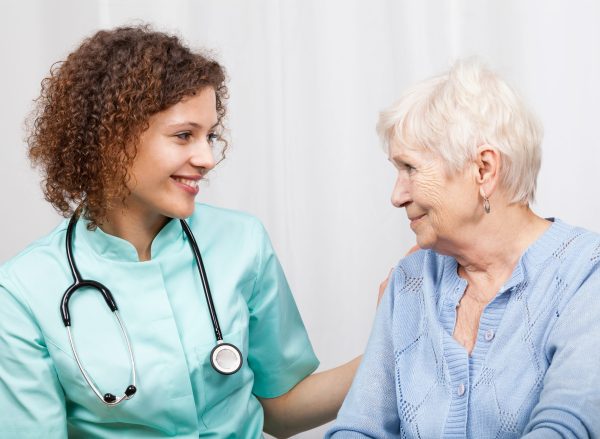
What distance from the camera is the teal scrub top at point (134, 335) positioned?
179 cm

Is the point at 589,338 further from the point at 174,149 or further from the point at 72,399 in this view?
the point at 72,399

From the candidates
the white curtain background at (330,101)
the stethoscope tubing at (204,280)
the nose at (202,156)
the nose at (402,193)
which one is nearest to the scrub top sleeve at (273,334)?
the stethoscope tubing at (204,280)

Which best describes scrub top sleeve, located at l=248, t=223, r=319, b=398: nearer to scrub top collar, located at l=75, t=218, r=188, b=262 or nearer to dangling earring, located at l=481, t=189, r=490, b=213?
scrub top collar, located at l=75, t=218, r=188, b=262

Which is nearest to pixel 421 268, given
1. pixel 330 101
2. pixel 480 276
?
pixel 480 276

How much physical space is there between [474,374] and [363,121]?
1.08 m

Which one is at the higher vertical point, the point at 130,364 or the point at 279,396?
the point at 130,364

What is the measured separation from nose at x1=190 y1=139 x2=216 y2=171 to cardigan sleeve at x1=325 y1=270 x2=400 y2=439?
41cm

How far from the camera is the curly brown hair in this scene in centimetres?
178

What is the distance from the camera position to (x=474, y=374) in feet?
5.38

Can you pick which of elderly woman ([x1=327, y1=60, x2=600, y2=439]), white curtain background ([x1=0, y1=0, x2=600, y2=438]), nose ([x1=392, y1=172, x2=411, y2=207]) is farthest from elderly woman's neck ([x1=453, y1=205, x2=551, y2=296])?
white curtain background ([x1=0, y1=0, x2=600, y2=438])

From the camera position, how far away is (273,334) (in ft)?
6.74

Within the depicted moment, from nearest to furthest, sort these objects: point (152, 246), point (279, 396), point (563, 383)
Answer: point (563, 383), point (152, 246), point (279, 396)

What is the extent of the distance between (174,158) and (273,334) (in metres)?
0.47

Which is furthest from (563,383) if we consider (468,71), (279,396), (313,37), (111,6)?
(111,6)
